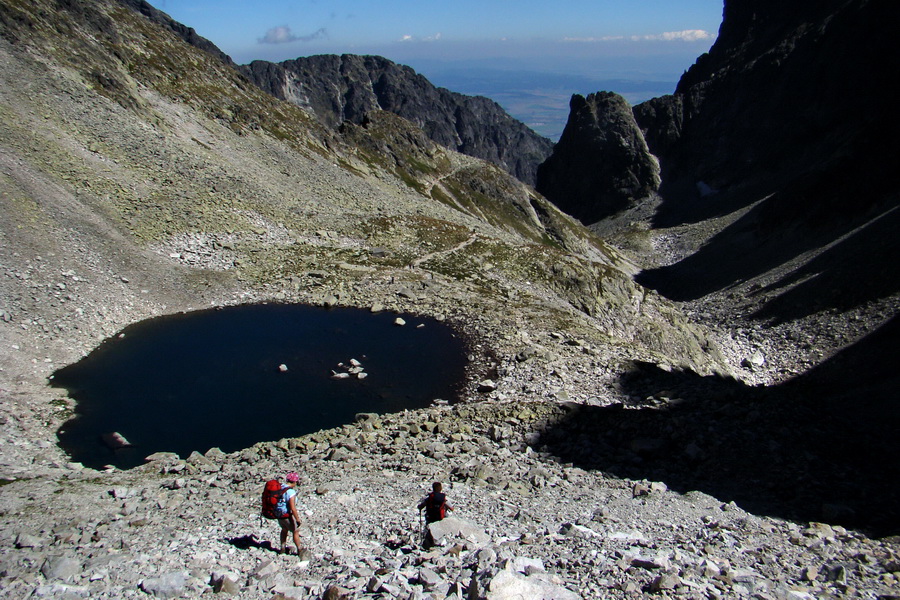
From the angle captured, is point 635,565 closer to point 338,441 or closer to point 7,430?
point 338,441

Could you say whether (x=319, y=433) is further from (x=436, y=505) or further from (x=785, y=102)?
(x=785, y=102)

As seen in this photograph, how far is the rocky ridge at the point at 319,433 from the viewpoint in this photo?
14664mm

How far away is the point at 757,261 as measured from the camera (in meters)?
95.5

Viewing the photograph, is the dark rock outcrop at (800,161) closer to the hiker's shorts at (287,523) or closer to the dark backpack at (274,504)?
the hiker's shorts at (287,523)

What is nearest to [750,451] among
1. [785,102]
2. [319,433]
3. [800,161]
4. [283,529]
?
[319,433]

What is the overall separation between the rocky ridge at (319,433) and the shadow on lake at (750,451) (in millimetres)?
258

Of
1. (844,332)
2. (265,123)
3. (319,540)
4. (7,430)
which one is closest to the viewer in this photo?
(319,540)

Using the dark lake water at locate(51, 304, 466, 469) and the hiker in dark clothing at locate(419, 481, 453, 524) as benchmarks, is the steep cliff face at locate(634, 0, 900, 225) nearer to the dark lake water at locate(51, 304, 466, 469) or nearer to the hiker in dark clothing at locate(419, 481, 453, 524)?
the dark lake water at locate(51, 304, 466, 469)

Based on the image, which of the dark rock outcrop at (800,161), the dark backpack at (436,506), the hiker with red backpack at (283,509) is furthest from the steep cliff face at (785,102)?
the hiker with red backpack at (283,509)

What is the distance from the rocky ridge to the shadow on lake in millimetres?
258

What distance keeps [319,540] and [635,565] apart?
849 centimetres

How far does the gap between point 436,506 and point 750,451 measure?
13890 millimetres

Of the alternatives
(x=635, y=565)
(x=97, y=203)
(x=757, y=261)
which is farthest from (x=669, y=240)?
(x=635, y=565)

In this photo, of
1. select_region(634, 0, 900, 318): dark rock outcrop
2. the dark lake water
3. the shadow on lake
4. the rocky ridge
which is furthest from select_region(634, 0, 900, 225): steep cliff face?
the dark lake water
